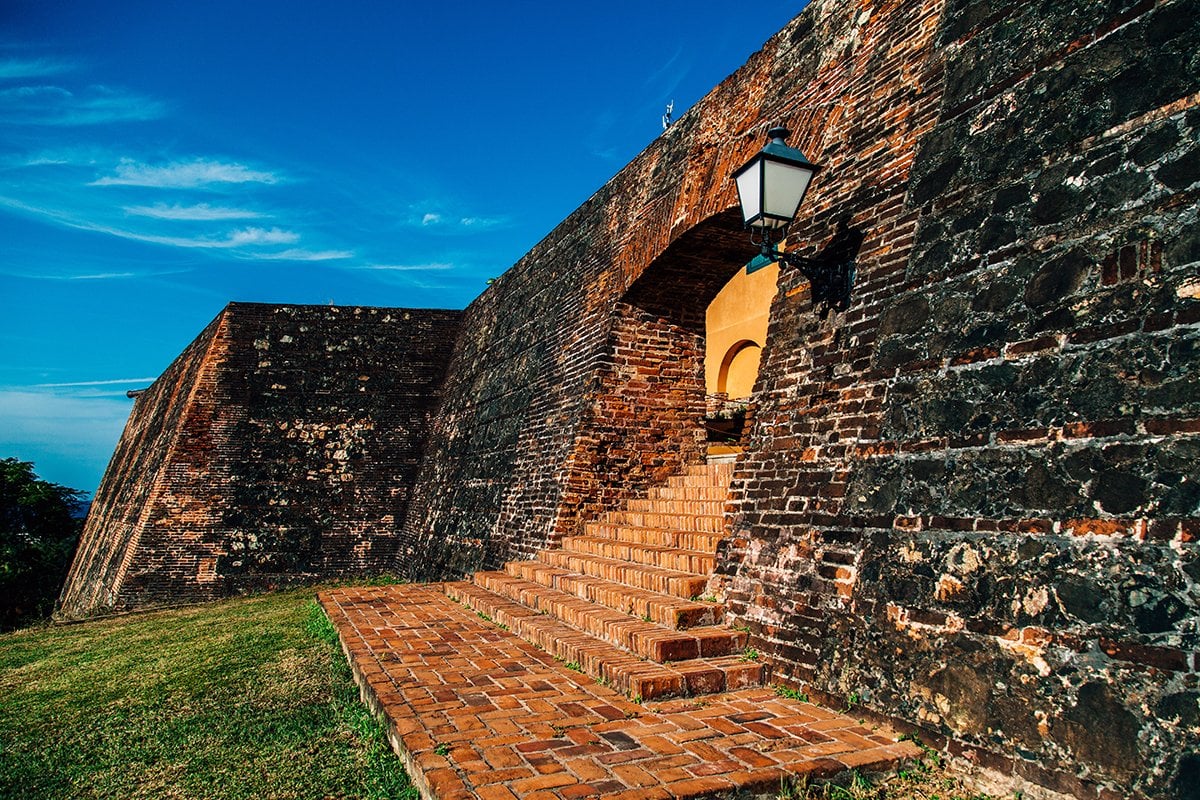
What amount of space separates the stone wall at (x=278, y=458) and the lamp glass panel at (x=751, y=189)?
1065 centimetres

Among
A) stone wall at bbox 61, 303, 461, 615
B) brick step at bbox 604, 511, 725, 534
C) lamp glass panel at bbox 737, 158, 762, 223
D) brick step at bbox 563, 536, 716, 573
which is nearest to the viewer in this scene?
lamp glass panel at bbox 737, 158, 762, 223

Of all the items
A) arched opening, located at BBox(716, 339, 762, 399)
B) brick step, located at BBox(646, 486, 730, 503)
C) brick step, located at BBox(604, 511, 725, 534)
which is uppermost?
arched opening, located at BBox(716, 339, 762, 399)

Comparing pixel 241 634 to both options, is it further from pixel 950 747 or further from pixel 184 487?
pixel 950 747

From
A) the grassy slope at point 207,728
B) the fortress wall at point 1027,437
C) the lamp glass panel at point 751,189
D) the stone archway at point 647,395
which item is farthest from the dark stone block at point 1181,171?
the stone archway at point 647,395

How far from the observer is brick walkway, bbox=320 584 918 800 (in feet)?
9.62

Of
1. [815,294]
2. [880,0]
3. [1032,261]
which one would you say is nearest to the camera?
[1032,261]

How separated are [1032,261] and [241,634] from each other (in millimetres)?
7511

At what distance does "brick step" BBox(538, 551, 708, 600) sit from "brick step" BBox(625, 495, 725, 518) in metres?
0.72

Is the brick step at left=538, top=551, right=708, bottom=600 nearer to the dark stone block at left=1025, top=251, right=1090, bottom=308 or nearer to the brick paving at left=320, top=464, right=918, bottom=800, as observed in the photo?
the brick paving at left=320, top=464, right=918, bottom=800

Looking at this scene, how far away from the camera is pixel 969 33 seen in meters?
4.27

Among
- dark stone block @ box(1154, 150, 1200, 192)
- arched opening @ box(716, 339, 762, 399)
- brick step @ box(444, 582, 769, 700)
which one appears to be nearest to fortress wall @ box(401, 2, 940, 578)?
dark stone block @ box(1154, 150, 1200, 192)

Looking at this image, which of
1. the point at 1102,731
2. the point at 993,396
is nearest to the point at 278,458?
the point at 993,396

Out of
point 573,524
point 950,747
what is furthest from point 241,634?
point 950,747

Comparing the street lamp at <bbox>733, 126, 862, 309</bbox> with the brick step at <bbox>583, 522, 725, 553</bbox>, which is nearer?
the street lamp at <bbox>733, 126, 862, 309</bbox>
